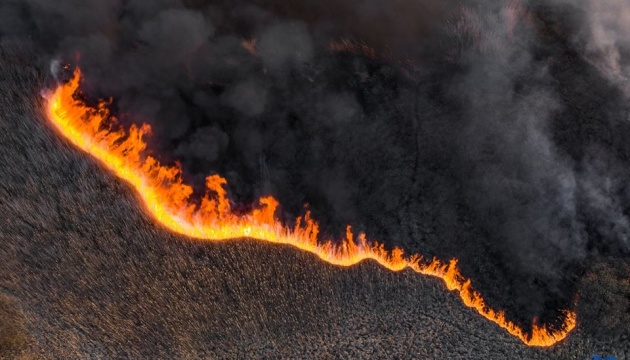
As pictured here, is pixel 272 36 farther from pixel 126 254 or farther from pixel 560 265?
pixel 560 265

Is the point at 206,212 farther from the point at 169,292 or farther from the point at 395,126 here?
the point at 395,126

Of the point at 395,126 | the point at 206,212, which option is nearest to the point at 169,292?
the point at 206,212

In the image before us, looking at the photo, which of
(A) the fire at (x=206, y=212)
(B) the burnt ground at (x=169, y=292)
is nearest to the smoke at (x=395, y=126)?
(A) the fire at (x=206, y=212)

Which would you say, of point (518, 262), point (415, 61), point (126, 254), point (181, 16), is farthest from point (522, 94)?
point (126, 254)

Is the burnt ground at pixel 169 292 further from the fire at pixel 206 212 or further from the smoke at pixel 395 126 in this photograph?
the smoke at pixel 395 126

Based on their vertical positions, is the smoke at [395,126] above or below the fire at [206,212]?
above

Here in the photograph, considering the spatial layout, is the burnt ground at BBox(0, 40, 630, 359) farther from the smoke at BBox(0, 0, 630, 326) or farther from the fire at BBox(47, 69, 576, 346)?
the smoke at BBox(0, 0, 630, 326)
